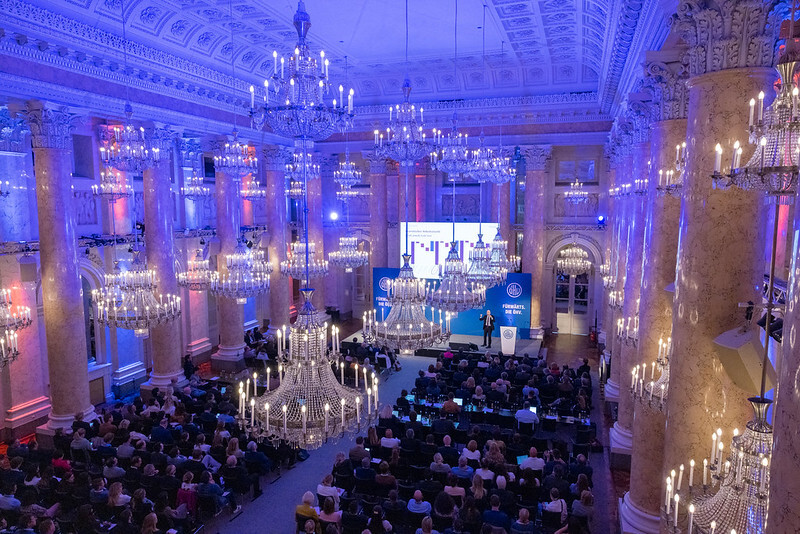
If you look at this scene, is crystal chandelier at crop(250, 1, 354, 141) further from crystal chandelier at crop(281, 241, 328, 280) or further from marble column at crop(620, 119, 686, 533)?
crystal chandelier at crop(281, 241, 328, 280)

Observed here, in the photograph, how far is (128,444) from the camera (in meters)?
9.83

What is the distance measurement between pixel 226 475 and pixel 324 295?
13.0 m

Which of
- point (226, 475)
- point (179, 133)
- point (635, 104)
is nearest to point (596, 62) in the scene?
point (635, 104)

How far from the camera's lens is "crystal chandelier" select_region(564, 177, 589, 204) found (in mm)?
19500

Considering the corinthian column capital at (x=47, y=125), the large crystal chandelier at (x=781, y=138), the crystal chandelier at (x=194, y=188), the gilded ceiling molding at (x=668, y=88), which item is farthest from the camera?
the crystal chandelier at (x=194, y=188)

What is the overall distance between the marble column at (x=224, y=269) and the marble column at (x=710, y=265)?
1300 centimetres

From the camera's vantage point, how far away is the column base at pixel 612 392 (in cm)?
1259

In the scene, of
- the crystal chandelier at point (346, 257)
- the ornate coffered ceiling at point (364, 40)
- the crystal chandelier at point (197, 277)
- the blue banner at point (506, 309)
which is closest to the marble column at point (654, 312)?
the ornate coffered ceiling at point (364, 40)

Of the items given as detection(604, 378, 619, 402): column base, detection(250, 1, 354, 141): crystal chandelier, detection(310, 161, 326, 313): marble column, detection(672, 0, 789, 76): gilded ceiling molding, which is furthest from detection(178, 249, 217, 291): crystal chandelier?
detection(672, 0, 789, 76): gilded ceiling molding

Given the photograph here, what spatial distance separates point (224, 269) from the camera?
16.2 metres

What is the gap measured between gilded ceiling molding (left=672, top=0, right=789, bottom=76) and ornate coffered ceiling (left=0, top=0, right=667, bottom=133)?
6.99 feet

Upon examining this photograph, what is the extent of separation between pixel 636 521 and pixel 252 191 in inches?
597

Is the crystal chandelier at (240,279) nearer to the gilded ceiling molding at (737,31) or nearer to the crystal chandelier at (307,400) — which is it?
the crystal chandelier at (307,400)

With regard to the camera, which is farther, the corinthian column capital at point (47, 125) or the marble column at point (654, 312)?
the corinthian column capital at point (47, 125)
